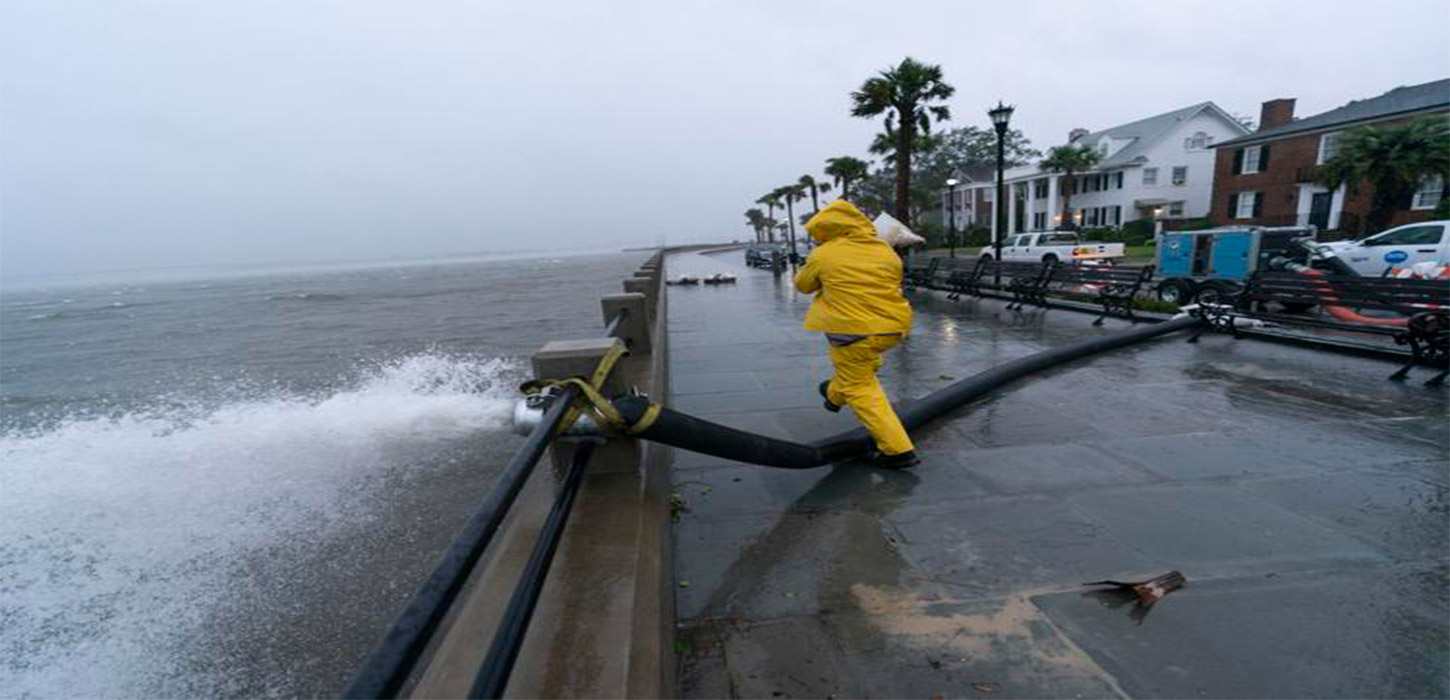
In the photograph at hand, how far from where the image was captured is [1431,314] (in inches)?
231

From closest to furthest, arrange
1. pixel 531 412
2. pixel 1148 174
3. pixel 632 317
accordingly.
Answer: pixel 531 412 → pixel 632 317 → pixel 1148 174

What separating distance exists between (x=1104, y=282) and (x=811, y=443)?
857 cm

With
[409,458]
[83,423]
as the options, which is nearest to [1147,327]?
[409,458]

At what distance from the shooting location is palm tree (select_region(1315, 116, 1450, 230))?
22922mm

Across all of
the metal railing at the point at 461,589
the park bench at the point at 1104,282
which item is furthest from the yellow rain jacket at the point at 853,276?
the park bench at the point at 1104,282

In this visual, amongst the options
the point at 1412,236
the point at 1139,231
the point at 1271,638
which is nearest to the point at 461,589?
the point at 1271,638

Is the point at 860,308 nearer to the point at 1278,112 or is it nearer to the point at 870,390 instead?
the point at 870,390

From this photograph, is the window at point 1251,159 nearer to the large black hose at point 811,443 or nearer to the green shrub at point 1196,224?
the green shrub at point 1196,224

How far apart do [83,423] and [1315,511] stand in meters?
17.2

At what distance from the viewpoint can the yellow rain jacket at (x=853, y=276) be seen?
403cm

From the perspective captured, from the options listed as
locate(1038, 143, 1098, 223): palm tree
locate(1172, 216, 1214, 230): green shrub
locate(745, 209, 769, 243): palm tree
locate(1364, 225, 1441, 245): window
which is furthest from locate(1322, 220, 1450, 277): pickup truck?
locate(745, 209, 769, 243): palm tree

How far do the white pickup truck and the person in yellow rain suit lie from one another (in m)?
22.8

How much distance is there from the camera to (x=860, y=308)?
13.3ft

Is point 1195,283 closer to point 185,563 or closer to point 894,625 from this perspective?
point 894,625
